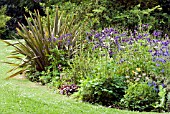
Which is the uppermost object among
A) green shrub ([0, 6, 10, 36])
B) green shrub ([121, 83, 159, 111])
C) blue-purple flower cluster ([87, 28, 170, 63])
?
blue-purple flower cluster ([87, 28, 170, 63])

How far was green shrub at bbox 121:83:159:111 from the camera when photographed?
5191 millimetres

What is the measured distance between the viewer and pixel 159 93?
5086mm

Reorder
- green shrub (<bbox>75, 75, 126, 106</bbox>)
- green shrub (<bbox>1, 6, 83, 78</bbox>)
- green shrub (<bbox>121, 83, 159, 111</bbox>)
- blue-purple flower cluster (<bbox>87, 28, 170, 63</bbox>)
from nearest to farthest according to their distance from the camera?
green shrub (<bbox>121, 83, 159, 111</bbox>) → green shrub (<bbox>75, 75, 126, 106</bbox>) → blue-purple flower cluster (<bbox>87, 28, 170, 63</bbox>) → green shrub (<bbox>1, 6, 83, 78</bbox>)

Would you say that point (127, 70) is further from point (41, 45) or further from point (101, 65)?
point (41, 45)

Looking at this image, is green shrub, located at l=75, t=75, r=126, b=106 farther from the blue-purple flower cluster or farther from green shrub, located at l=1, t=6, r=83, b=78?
green shrub, located at l=1, t=6, r=83, b=78

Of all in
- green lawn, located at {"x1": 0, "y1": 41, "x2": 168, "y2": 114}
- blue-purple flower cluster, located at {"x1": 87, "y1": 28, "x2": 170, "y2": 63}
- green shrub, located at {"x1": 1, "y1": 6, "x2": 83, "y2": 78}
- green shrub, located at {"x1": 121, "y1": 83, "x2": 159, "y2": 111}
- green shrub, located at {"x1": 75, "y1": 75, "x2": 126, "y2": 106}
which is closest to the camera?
green lawn, located at {"x1": 0, "y1": 41, "x2": 168, "y2": 114}

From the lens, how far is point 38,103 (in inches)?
196

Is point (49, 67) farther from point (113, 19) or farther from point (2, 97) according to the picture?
point (113, 19)

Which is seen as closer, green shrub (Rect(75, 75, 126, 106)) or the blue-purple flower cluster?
green shrub (Rect(75, 75, 126, 106))

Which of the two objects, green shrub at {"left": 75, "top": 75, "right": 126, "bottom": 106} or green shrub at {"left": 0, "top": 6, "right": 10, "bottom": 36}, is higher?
green shrub at {"left": 75, "top": 75, "right": 126, "bottom": 106}

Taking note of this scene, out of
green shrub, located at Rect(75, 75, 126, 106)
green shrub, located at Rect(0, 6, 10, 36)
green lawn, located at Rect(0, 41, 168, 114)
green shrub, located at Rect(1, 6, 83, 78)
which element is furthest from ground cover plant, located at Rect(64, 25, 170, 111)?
green shrub, located at Rect(0, 6, 10, 36)

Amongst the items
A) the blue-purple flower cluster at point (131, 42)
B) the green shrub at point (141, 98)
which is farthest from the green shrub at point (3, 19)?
the green shrub at point (141, 98)

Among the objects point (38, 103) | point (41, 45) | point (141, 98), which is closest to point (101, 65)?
point (141, 98)

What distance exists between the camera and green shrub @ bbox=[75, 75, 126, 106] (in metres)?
5.41
